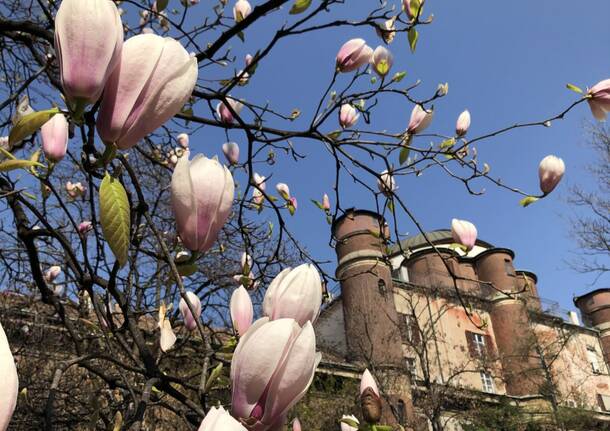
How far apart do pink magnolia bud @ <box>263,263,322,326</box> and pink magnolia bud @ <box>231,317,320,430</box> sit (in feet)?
0.43

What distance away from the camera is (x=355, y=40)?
215cm

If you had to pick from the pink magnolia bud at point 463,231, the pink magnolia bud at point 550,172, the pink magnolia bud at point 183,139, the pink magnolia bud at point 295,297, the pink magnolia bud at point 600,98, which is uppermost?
the pink magnolia bud at point 183,139

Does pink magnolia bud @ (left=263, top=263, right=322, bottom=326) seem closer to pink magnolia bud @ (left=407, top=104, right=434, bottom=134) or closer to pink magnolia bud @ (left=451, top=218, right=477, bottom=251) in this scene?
pink magnolia bud @ (left=451, top=218, right=477, bottom=251)

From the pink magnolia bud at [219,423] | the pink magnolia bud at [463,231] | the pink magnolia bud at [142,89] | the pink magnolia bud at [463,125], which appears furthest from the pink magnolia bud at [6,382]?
the pink magnolia bud at [463,125]

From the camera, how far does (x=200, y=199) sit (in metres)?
0.75

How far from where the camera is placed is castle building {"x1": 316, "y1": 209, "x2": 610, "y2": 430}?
1714 centimetres

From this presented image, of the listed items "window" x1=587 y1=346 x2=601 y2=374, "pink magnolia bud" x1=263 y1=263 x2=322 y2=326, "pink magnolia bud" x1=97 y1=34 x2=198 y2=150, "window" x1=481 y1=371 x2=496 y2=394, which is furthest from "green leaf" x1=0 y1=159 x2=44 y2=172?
"window" x1=587 y1=346 x2=601 y2=374

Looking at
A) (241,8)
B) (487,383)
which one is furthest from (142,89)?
(487,383)

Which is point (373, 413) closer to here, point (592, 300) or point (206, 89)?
point (206, 89)

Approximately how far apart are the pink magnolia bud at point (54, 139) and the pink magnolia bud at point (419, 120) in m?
1.50

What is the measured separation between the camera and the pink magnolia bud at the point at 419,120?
229 cm

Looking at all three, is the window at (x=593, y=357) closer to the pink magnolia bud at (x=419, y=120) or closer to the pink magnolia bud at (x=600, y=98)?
the pink magnolia bud at (x=419, y=120)

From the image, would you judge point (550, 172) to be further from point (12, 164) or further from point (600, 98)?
point (12, 164)

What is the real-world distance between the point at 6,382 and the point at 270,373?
0.26 metres
